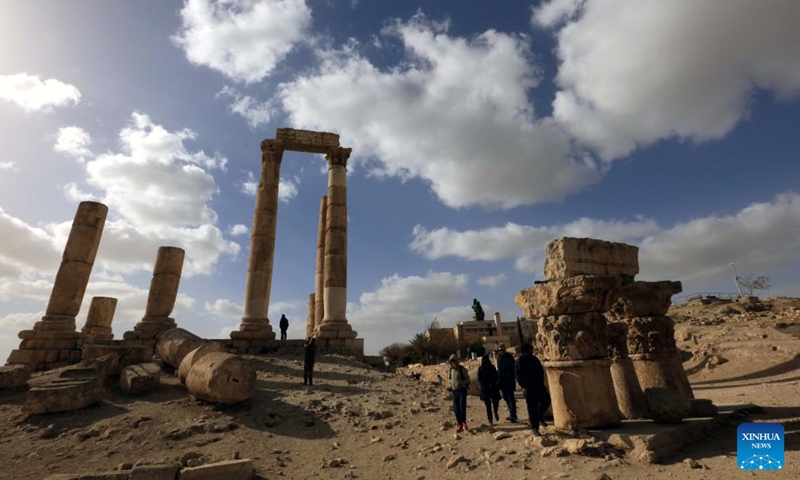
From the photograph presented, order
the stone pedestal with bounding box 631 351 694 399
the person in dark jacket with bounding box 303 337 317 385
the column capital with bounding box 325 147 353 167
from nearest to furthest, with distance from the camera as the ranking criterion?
the stone pedestal with bounding box 631 351 694 399 < the person in dark jacket with bounding box 303 337 317 385 < the column capital with bounding box 325 147 353 167

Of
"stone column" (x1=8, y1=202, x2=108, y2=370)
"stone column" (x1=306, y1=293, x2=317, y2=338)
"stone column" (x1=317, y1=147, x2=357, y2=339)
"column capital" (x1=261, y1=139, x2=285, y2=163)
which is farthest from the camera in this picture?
"stone column" (x1=306, y1=293, x2=317, y2=338)

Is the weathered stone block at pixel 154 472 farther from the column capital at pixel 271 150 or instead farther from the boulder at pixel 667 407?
the column capital at pixel 271 150

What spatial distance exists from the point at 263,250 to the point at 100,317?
896 cm

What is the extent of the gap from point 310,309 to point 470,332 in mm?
13860

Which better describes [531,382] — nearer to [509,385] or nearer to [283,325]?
[509,385]

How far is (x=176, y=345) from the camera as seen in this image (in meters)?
11.6

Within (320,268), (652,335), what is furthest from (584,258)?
(320,268)

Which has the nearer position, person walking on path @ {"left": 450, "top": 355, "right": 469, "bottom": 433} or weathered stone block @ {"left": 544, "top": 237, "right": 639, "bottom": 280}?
weathered stone block @ {"left": 544, "top": 237, "right": 639, "bottom": 280}

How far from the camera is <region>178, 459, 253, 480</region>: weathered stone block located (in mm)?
5393

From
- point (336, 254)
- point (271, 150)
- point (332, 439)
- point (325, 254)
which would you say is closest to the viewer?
point (332, 439)

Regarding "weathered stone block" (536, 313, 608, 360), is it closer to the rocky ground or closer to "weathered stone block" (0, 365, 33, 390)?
the rocky ground

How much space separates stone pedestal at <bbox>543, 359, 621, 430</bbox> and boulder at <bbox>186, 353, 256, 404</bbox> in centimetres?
604

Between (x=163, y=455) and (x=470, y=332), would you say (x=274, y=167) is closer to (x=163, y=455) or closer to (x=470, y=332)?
(x=163, y=455)

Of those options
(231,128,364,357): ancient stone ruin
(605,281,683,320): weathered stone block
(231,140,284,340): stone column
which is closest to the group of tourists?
(605,281,683,320): weathered stone block
